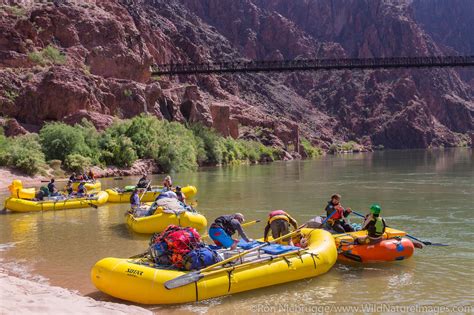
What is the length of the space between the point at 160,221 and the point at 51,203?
7605 millimetres

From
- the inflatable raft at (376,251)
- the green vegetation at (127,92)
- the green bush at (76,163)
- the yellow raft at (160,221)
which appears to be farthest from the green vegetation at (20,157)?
the inflatable raft at (376,251)

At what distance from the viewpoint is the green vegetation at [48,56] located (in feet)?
160

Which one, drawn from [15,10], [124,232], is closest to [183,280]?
[124,232]

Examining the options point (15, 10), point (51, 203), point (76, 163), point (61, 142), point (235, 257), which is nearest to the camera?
point (235, 257)

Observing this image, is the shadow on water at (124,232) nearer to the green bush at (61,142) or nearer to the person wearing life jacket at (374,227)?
the person wearing life jacket at (374,227)

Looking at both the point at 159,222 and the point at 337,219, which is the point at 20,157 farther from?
the point at 337,219

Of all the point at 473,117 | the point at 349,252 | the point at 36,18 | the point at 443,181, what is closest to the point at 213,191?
the point at 443,181

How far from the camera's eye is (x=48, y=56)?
50.3 metres

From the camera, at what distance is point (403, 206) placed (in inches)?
781

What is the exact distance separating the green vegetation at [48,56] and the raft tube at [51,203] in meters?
32.6

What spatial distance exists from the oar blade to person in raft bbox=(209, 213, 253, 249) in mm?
1547

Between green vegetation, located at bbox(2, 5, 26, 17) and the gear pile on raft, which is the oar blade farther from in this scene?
green vegetation, located at bbox(2, 5, 26, 17)

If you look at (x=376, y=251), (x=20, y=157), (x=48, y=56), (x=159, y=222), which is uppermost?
(x=48, y=56)

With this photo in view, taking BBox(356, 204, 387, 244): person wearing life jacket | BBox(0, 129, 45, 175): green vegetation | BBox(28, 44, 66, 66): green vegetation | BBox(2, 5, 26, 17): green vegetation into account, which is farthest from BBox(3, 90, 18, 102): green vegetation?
BBox(356, 204, 387, 244): person wearing life jacket
